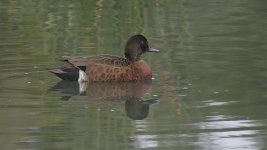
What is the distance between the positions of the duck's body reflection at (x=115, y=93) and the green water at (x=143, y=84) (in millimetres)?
14

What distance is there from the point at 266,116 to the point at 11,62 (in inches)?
190

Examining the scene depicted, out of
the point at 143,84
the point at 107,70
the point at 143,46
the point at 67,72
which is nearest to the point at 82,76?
the point at 67,72

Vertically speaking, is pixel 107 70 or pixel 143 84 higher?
pixel 107 70

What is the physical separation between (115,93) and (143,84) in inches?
25.9

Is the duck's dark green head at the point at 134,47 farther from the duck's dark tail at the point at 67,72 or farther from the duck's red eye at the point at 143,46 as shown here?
the duck's dark tail at the point at 67,72

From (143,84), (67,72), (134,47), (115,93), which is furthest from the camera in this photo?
(134,47)

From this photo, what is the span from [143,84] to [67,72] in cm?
102

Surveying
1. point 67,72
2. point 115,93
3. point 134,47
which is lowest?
point 115,93

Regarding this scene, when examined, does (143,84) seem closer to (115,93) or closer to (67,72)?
(115,93)

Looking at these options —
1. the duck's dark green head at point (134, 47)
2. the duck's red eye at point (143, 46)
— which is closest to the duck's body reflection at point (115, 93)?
the duck's dark green head at point (134, 47)

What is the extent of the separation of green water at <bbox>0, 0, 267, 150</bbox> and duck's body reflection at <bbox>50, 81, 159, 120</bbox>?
0.01 meters

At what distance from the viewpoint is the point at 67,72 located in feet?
42.2

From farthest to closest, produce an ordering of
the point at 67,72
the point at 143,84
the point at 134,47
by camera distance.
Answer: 1. the point at 134,47
2. the point at 67,72
3. the point at 143,84

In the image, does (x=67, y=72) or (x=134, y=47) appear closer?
(x=67, y=72)
